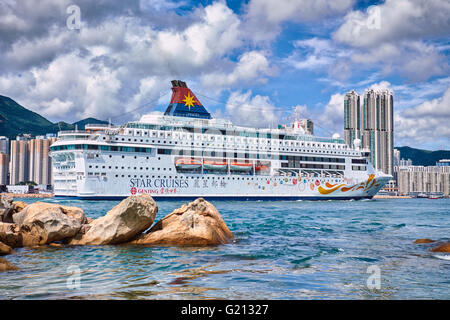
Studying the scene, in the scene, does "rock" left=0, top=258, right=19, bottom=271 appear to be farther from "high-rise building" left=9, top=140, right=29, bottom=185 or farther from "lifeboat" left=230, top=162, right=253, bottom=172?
"high-rise building" left=9, top=140, right=29, bottom=185

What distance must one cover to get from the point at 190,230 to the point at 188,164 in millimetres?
28047

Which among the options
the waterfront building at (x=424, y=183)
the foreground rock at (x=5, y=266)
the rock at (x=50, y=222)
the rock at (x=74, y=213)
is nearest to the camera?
the foreground rock at (x=5, y=266)

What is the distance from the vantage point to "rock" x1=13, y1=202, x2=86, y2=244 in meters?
8.48

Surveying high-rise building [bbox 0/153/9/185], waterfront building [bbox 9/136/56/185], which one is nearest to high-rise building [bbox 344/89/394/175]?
waterfront building [bbox 9/136/56/185]

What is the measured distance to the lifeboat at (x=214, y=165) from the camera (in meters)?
38.0

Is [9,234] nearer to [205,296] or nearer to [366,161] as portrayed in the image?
[205,296]

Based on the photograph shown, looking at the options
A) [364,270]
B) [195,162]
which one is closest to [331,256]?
[364,270]

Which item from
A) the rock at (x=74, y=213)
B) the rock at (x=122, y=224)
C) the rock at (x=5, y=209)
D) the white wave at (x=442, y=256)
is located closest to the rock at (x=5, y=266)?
the rock at (x=122, y=224)

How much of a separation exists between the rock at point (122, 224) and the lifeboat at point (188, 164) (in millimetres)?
27698

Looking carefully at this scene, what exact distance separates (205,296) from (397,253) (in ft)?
17.7

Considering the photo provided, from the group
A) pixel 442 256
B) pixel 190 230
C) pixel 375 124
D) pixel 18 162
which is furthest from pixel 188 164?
pixel 375 124

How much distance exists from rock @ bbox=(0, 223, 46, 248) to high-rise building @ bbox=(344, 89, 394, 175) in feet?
327

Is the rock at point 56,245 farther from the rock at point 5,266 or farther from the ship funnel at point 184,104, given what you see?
the ship funnel at point 184,104

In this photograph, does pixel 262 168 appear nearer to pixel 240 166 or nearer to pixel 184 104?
pixel 240 166
